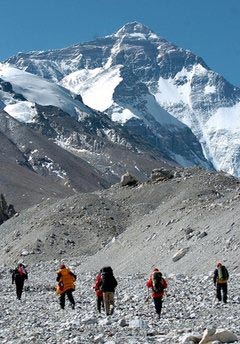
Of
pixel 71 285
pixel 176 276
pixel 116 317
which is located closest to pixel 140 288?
pixel 176 276

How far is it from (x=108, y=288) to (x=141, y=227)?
32.7 m

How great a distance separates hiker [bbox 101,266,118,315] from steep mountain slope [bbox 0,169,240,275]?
1286 centimetres

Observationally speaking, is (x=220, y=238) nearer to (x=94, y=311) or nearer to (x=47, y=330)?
(x=94, y=311)

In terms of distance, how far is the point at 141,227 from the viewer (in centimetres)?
5662

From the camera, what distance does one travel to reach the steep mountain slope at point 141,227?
4266 centimetres

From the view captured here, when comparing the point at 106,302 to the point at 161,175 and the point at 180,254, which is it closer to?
the point at 180,254

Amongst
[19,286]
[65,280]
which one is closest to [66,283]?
[65,280]

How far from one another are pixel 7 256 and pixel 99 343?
47172 millimetres

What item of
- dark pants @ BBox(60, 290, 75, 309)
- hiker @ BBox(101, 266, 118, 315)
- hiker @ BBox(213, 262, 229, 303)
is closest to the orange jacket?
dark pants @ BBox(60, 290, 75, 309)

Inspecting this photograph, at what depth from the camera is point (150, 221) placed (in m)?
57.2

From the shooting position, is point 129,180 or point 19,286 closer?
point 19,286

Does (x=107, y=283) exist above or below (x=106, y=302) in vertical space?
above

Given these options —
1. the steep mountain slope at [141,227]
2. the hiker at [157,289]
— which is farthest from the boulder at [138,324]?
the steep mountain slope at [141,227]

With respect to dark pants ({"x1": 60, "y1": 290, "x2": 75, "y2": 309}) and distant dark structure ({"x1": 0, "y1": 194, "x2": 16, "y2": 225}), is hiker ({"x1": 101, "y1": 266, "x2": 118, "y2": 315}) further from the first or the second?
distant dark structure ({"x1": 0, "y1": 194, "x2": 16, "y2": 225})
